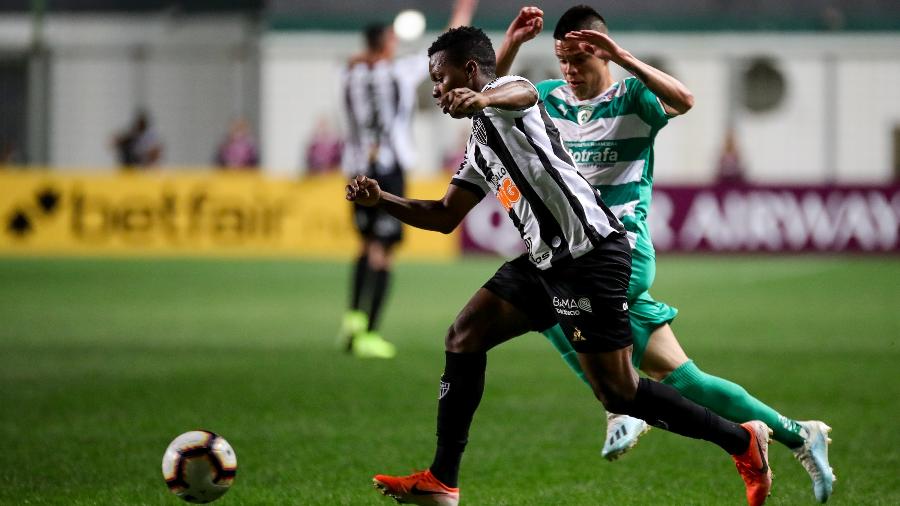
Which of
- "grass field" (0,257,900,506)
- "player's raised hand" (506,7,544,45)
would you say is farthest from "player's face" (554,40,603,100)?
"grass field" (0,257,900,506)

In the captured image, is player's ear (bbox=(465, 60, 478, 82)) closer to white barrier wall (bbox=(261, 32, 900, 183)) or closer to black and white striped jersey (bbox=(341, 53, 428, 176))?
black and white striped jersey (bbox=(341, 53, 428, 176))

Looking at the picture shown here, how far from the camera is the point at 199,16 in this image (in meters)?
33.6

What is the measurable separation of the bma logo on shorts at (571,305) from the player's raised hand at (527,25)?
4.55 feet

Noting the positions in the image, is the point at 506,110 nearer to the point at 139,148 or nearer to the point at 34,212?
the point at 34,212

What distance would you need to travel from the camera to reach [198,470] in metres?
5.25

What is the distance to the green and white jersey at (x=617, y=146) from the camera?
5.88m

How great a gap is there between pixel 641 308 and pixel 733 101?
963 inches

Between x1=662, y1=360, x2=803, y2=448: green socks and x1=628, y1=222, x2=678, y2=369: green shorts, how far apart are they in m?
0.19

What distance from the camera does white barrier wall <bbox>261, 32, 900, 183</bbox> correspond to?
2855cm

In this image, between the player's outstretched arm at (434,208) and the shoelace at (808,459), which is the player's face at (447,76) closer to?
the player's outstretched arm at (434,208)

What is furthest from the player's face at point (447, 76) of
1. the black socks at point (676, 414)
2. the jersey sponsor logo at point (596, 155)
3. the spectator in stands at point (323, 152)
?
the spectator in stands at point (323, 152)

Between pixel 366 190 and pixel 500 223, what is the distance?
16859 millimetres

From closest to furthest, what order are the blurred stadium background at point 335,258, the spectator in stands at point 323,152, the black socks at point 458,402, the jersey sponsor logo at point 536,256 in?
the jersey sponsor logo at point 536,256, the black socks at point 458,402, the blurred stadium background at point 335,258, the spectator in stands at point 323,152

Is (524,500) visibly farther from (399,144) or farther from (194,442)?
(399,144)
